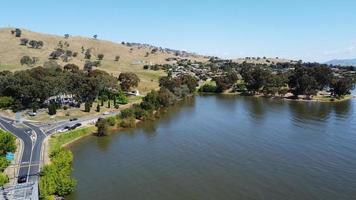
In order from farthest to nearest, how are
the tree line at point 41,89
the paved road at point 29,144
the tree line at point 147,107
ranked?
the tree line at point 41,89 → the tree line at point 147,107 → the paved road at point 29,144

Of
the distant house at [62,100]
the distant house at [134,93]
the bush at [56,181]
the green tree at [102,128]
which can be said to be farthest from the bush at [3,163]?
the distant house at [134,93]

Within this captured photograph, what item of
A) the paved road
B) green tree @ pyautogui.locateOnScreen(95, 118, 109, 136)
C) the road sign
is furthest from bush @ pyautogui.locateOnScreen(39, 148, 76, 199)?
green tree @ pyautogui.locateOnScreen(95, 118, 109, 136)

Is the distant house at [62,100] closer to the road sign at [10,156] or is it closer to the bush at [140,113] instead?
the bush at [140,113]

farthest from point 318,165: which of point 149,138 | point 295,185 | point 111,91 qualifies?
point 111,91

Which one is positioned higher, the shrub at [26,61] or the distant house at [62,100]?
the shrub at [26,61]

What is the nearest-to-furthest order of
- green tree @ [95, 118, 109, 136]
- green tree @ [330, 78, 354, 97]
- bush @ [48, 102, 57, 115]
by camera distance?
1. green tree @ [95, 118, 109, 136]
2. bush @ [48, 102, 57, 115]
3. green tree @ [330, 78, 354, 97]

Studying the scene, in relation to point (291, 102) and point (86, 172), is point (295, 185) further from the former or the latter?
point (291, 102)

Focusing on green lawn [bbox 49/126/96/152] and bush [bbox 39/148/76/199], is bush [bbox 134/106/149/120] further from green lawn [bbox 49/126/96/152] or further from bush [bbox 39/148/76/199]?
bush [bbox 39/148/76/199]

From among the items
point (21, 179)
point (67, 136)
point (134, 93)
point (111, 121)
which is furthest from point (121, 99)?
point (21, 179)
